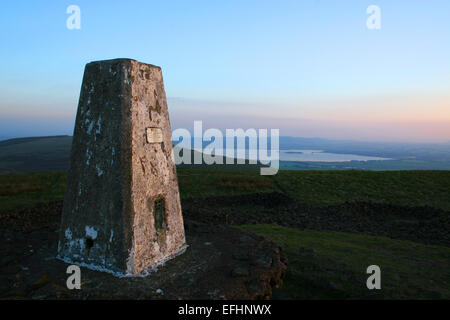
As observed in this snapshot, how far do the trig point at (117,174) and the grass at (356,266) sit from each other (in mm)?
3003

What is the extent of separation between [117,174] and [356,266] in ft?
19.5

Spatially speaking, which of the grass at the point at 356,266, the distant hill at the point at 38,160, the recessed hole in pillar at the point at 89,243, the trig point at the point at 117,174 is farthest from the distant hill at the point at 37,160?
the grass at the point at 356,266

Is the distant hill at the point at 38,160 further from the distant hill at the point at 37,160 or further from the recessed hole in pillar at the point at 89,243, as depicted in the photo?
the recessed hole in pillar at the point at 89,243

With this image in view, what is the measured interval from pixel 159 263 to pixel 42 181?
15945 mm

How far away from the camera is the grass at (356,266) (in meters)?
6.07

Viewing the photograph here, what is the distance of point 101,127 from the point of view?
5.80 meters

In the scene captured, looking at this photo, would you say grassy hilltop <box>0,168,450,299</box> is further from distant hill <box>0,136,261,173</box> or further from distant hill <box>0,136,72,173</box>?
distant hill <box>0,136,72,173</box>

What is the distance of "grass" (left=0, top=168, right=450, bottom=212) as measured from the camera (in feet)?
52.9

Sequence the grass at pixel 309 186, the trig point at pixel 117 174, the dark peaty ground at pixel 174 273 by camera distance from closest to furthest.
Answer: the dark peaty ground at pixel 174 273, the trig point at pixel 117 174, the grass at pixel 309 186

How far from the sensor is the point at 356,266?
288 inches

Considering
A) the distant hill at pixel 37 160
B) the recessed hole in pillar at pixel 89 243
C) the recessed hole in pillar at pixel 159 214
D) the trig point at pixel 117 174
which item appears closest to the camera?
the trig point at pixel 117 174
